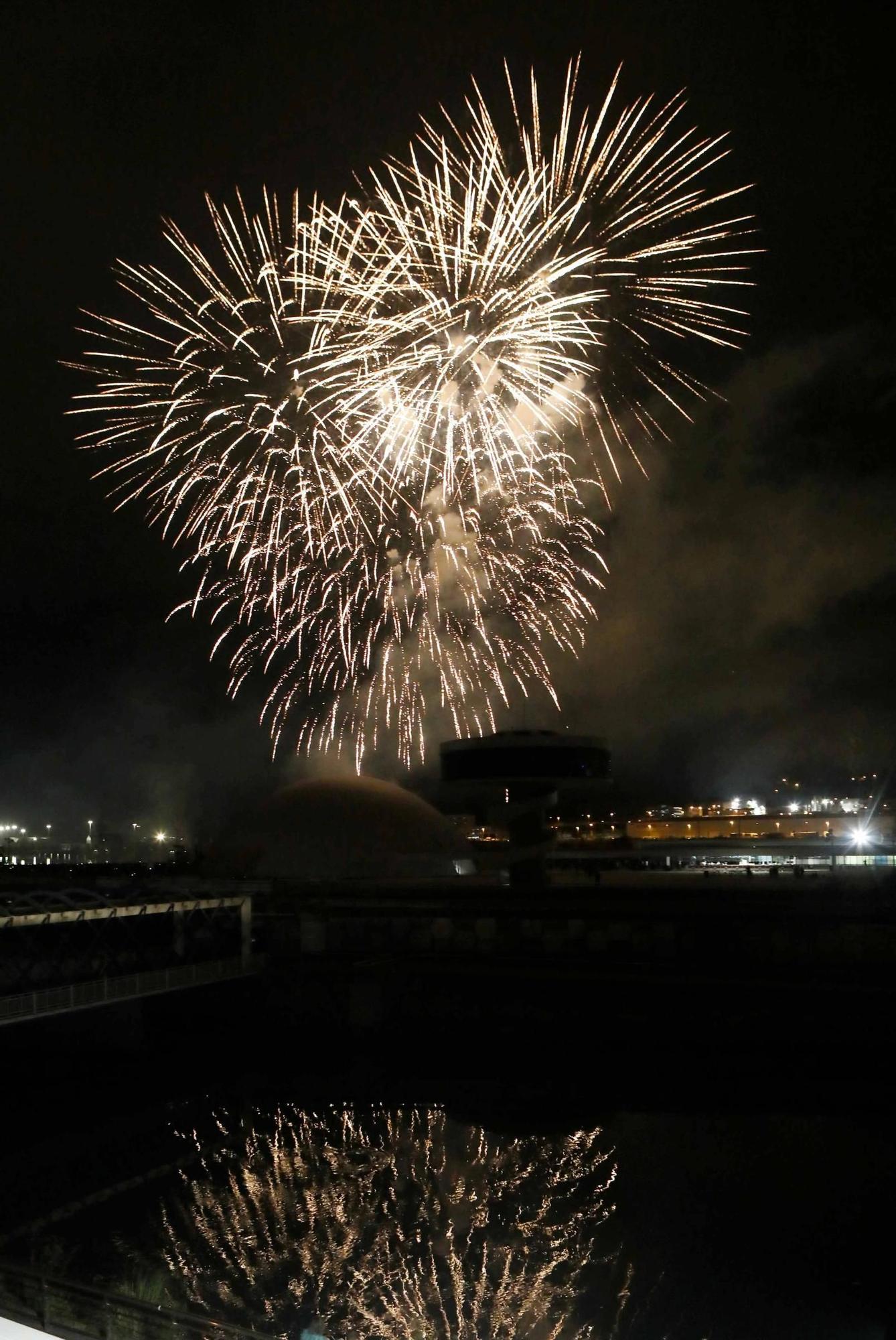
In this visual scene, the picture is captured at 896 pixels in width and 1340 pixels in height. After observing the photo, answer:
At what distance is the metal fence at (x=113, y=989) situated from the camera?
23281 mm

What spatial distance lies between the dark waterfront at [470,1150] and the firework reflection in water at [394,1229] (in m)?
0.05

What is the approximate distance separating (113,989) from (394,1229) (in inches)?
423

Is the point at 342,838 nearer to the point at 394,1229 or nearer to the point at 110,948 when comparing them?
the point at 110,948

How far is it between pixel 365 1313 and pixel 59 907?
45.4ft

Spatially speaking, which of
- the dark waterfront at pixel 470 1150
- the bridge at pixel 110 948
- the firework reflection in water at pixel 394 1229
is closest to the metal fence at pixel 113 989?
the bridge at pixel 110 948

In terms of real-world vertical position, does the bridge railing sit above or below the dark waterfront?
above

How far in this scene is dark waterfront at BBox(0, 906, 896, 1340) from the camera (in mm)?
15844

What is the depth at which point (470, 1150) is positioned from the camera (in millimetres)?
21641

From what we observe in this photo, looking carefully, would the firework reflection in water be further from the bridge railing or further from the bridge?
the bridge railing

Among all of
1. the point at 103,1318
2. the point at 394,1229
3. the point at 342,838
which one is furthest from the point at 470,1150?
the point at 342,838

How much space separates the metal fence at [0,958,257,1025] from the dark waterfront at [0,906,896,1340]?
1072 millimetres

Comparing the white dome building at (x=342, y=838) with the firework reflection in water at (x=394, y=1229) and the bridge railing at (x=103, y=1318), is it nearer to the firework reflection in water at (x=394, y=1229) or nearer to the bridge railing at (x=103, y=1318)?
the firework reflection in water at (x=394, y=1229)

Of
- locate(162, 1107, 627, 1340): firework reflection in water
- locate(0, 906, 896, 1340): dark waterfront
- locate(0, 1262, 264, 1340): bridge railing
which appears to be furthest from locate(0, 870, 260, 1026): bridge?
locate(0, 1262, 264, 1340): bridge railing

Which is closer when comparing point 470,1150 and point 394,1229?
point 394,1229
